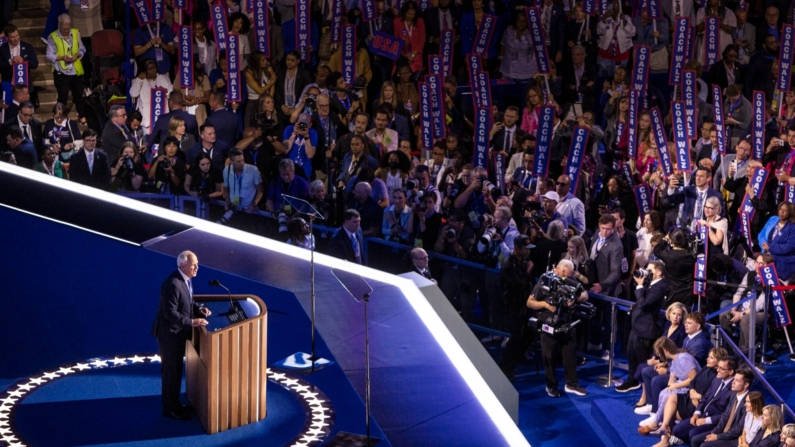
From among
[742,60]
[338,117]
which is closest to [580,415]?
[338,117]

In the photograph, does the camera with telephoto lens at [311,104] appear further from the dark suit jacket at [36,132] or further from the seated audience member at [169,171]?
the dark suit jacket at [36,132]

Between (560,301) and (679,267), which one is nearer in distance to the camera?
(560,301)

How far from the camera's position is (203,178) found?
12.1 metres

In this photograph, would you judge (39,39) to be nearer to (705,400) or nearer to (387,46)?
(387,46)

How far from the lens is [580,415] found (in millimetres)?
9945

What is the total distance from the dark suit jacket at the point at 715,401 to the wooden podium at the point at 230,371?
3605mm

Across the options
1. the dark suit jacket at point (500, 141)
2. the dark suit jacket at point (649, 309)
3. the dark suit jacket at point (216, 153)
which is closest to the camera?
the dark suit jacket at point (649, 309)

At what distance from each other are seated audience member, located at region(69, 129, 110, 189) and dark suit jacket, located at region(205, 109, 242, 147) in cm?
166

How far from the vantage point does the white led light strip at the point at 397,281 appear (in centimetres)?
756

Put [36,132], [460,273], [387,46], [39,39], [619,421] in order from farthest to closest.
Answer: [39,39] < [387,46] < [36,132] < [460,273] < [619,421]

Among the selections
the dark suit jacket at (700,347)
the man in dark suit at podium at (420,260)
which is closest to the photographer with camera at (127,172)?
the man in dark suit at podium at (420,260)

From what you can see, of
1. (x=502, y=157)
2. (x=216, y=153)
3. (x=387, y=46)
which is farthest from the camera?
(x=387, y=46)

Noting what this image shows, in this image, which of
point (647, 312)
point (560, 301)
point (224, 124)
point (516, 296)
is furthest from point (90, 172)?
point (647, 312)

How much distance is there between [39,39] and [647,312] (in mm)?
10179
